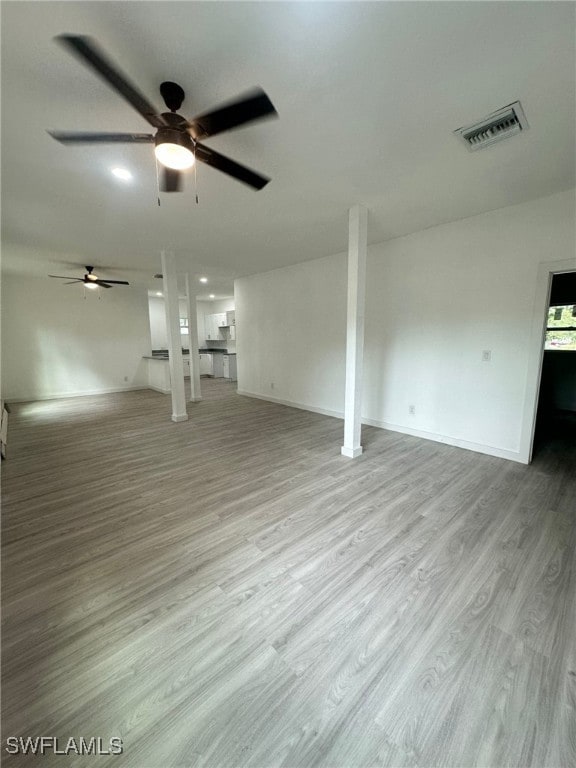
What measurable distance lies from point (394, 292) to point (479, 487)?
8.91 feet

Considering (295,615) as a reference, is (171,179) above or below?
above

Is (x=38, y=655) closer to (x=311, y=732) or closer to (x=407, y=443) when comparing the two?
(x=311, y=732)

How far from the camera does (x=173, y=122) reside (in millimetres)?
1562

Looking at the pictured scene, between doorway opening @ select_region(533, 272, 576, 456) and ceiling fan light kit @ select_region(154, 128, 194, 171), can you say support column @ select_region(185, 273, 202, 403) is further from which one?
doorway opening @ select_region(533, 272, 576, 456)

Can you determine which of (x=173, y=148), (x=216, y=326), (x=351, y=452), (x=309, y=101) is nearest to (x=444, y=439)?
(x=351, y=452)

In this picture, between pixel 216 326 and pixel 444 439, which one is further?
pixel 216 326

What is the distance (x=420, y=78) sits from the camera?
1.57m

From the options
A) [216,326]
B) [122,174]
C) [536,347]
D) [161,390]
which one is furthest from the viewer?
[216,326]

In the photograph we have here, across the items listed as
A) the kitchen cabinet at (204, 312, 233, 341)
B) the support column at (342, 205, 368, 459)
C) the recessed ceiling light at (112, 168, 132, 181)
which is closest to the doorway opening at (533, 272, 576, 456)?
the support column at (342, 205, 368, 459)

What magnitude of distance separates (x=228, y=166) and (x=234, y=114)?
16.7 inches

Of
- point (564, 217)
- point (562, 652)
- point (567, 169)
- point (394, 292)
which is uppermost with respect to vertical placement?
point (567, 169)

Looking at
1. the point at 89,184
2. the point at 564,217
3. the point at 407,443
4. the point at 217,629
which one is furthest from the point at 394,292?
the point at 217,629

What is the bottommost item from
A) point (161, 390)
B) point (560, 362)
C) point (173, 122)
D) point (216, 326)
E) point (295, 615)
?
point (295, 615)

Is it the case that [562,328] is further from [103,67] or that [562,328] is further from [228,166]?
[103,67]
